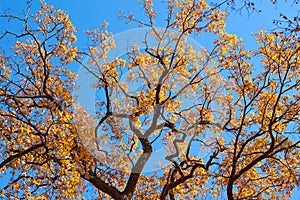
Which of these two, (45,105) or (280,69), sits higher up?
(280,69)

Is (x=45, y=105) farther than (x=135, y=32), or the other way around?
(x=135, y=32)

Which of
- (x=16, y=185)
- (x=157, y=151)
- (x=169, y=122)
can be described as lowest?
(x=16, y=185)

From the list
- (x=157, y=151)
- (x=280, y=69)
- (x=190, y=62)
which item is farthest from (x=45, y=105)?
(x=280, y=69)

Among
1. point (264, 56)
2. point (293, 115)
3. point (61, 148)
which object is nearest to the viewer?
point (61, 148)

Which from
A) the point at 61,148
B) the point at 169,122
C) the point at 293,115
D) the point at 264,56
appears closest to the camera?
the point at 61,148

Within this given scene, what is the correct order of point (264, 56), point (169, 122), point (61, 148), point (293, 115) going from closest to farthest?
point (61, 148) < point (293, 115) < point (264, 56) < point (169, 122)

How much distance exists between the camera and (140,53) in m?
12.3

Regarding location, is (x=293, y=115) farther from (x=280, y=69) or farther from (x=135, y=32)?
(x=135, y=32)

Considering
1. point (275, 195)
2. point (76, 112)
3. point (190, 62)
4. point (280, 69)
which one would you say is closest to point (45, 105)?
point (76, 112)

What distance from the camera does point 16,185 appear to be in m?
10.9

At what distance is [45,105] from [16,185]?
2.74 meters

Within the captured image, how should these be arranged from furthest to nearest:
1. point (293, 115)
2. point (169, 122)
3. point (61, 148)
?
point (169, 122)
point (293, 115)
point (61, 148)

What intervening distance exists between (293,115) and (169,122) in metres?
3.83

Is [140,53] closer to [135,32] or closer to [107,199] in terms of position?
[135,32]
